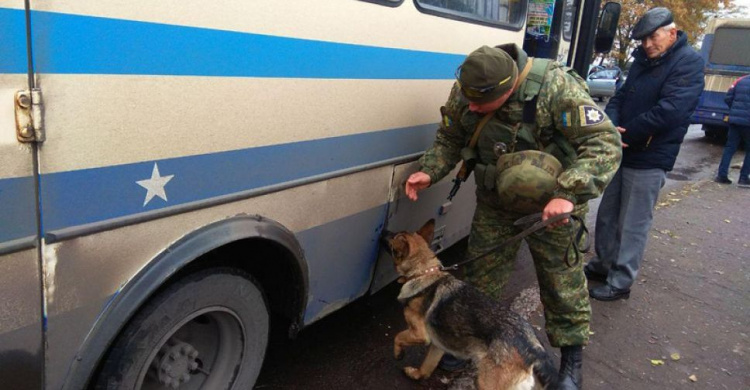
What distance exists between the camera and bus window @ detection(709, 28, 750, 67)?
11.6 metres

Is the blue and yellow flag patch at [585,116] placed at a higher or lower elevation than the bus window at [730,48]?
higher

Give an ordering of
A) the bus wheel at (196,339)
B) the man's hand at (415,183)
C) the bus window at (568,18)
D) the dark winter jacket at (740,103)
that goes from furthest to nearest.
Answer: the dark winter jacket at (740,103)
the bus window at (568,18)
the man's hand at (415,183)
the bus wheel at (196,339)

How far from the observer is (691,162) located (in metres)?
10.5

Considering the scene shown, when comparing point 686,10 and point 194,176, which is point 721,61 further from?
point 686,10

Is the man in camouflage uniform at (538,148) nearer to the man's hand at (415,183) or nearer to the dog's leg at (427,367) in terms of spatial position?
the man's hand at (415,183)

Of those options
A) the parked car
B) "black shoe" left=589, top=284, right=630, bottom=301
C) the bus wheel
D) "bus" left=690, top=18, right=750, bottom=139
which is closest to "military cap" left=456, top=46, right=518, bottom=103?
the bus wheel

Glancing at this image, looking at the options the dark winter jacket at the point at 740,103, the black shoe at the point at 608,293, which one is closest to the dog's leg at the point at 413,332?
the black shoe at the point at 608,293

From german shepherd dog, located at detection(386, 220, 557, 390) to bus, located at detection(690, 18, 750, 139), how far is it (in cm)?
1124

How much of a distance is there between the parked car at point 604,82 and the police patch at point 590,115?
17310 mm

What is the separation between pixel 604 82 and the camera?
1997 cm

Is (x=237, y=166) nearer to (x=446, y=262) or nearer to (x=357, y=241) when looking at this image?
(x=357, y=241)

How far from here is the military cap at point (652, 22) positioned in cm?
343

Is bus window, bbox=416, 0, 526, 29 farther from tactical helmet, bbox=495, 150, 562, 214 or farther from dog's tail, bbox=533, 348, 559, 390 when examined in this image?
dog's tail, bbox=533, 348, 559, 390

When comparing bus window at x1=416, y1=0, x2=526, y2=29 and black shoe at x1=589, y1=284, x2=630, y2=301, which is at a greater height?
bus window at x1=416, y1=0, x2=526, y2=29
